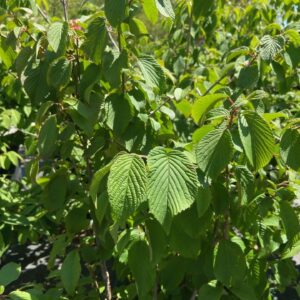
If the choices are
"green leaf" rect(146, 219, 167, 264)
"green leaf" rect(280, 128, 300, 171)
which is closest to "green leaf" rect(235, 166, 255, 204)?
"green leaf" rect(280, 128, 300, 171)

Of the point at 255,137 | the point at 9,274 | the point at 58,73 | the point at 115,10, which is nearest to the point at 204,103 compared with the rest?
the point at 255,137

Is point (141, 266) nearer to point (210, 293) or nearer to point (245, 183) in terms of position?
point (210, 293)

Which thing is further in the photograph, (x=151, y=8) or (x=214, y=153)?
(x=151, y=8)

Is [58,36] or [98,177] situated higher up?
[58,36]

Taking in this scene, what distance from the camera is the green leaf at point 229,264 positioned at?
1.20 meters

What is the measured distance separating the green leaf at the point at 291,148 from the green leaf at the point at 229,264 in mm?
348

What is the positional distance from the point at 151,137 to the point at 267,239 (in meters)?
0.53

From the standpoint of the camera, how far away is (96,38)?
1170mm

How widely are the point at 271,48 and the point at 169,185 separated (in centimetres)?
74

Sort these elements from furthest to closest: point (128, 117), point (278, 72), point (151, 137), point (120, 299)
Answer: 1. point (120, 299)
2. point (278, 72)
3. point (151, 137)
4. point (128, 117)

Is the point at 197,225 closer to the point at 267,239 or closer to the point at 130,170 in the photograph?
the point at 130,170

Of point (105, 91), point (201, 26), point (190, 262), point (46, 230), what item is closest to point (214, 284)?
point (190, 262)

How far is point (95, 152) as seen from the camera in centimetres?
137

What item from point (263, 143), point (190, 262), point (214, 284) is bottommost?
point (214, 284)
